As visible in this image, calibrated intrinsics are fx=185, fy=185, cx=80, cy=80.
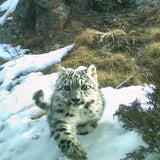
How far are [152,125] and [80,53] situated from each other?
18.0 feet

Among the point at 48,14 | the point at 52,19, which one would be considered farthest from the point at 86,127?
the point at 48,14

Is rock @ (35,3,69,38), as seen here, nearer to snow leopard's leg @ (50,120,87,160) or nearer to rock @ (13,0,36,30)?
rock @ (13,0,36,30)

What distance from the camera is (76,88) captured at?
3.24 meters

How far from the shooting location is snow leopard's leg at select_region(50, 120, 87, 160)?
8.68 ft

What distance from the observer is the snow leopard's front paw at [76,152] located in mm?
2597

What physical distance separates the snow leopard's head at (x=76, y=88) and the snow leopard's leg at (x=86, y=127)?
0.41 metres

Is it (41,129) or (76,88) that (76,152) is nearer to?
A: (76,88)

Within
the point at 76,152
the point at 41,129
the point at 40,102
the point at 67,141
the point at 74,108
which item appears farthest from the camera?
the point at 40,102

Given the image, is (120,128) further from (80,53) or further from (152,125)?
(80,53)

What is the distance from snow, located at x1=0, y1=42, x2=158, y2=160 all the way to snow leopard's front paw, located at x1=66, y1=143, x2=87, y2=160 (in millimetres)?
102

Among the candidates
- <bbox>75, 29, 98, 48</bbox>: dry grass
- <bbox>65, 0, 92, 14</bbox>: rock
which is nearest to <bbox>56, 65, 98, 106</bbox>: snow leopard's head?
<bbox>75, 29, 98, 48</bbox>: dry grass

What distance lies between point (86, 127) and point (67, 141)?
567 mm

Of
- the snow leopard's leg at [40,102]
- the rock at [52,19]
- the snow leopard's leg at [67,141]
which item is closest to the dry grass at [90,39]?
A: the rock at [52,19]

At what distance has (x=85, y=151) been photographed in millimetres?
2676
